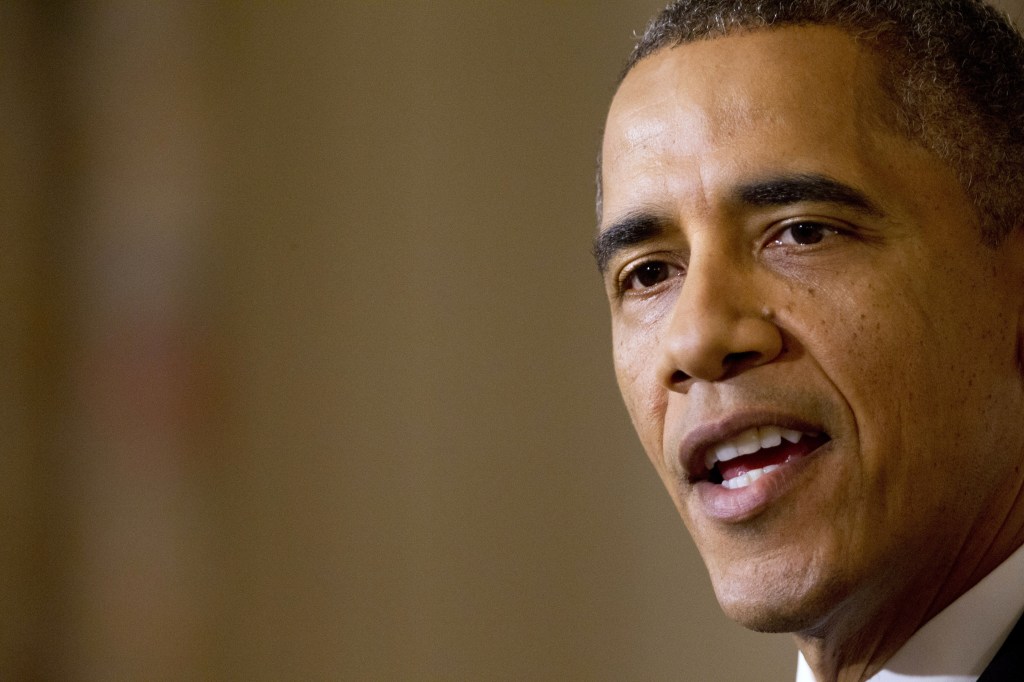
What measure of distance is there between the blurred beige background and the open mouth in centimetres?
116

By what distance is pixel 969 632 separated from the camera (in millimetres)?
1182

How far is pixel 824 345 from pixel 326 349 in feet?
4.79

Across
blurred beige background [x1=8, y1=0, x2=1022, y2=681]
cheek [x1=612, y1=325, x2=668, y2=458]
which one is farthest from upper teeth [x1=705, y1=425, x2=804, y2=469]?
blurred beige background [x1=8, y1=0, x2=1022, y2=681]

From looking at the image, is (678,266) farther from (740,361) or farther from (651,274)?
(740,361)

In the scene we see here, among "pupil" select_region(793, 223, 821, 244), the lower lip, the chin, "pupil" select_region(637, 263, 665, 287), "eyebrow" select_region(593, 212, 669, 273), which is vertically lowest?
the chin

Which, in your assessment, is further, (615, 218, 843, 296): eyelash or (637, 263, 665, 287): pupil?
(637, 263, 665, 287): pupil

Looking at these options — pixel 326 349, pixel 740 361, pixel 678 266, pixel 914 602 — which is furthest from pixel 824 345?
pixel 326 349

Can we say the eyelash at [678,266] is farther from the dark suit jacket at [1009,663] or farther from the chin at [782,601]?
the dark suit jacket at [1009,663]

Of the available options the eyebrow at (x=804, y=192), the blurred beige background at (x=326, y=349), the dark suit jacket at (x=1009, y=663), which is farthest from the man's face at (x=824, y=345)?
the blurred beige background at (x=326, y=349)

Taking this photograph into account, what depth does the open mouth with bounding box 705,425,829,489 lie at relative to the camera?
1.14 meters

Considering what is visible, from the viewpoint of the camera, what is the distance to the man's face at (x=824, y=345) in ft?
3.67

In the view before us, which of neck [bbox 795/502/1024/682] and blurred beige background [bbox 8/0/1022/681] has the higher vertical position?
blurred beige background [bbox 8/0/1022/681]

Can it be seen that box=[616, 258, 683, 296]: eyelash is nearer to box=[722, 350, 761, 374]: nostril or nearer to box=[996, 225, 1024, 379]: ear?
box=[722, 350, 761, 374]: nostril

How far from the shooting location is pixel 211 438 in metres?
2.34
